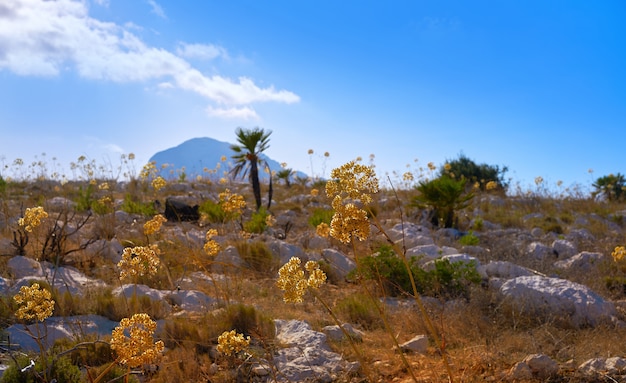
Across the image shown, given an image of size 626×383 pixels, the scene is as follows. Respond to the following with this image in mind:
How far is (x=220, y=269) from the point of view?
6.52 metres

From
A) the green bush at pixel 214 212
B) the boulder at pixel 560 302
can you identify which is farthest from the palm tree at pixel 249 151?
the boulder at pixel 560 302

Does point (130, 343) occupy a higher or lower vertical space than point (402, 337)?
higher

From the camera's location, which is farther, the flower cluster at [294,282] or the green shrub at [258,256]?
the green shrub at [258,256]

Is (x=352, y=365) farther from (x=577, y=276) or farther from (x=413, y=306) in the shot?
(x=577, y=276)

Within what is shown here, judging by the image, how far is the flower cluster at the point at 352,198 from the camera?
199 centimetres

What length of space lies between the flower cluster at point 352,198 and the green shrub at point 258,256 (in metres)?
4.56

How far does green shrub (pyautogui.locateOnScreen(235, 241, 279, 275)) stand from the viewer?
6.70 metres

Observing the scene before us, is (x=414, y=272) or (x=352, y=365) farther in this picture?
(x=414, y=272)

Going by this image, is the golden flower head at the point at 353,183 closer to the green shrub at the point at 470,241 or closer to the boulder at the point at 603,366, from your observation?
the boulder at the point at 603,366

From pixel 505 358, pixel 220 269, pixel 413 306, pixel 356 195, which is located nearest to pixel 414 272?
pixel 413 306

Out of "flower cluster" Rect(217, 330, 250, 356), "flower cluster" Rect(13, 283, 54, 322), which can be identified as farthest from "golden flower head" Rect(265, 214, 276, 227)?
"flower cluster" Rect(13, 283, 54, 322)

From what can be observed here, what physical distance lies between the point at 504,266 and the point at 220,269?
12.1 feet

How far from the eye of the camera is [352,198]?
203 centimetres

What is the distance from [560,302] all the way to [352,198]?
4.01m
